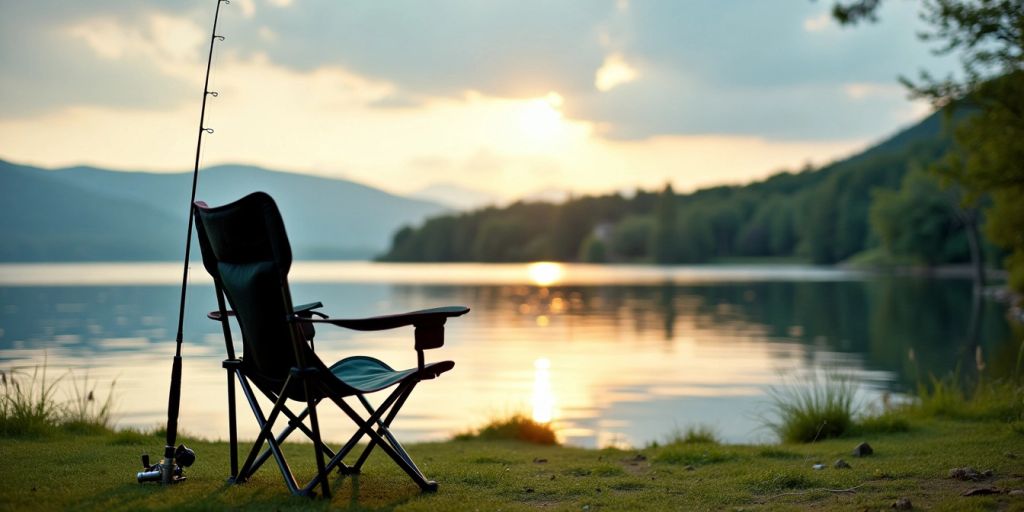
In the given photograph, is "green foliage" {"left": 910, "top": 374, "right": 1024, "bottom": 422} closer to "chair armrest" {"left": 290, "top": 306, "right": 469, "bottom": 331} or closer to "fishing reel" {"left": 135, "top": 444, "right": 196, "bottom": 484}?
"chair armrest" {"left": 290, "top": 306, "right": 469, "bottom": 331}

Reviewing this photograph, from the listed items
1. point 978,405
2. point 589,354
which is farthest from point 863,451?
point 589,354

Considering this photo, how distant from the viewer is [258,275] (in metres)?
4.23

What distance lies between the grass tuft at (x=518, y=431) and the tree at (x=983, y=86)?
30.8 ft

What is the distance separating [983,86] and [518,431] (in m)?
12.2

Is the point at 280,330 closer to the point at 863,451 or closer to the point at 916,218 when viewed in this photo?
the point at 863,451

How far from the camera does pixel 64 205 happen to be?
459ft

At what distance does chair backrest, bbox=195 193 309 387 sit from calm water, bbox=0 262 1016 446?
17.4 feet

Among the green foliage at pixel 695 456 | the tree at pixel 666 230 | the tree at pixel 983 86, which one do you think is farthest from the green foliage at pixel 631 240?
the green foliage at pixel 695 456

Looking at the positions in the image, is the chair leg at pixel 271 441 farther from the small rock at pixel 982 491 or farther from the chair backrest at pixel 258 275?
the small rock at pixel 982 491

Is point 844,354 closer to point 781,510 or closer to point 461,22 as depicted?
point 461,22

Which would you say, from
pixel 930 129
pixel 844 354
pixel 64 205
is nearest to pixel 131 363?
pixel 844 354

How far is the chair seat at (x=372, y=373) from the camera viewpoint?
4.29 meters

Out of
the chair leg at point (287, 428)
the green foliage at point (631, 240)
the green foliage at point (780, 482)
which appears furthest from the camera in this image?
the green foliage at point (631, 240)

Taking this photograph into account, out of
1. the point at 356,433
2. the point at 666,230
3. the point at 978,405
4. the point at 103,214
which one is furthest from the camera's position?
the point at 103,214
